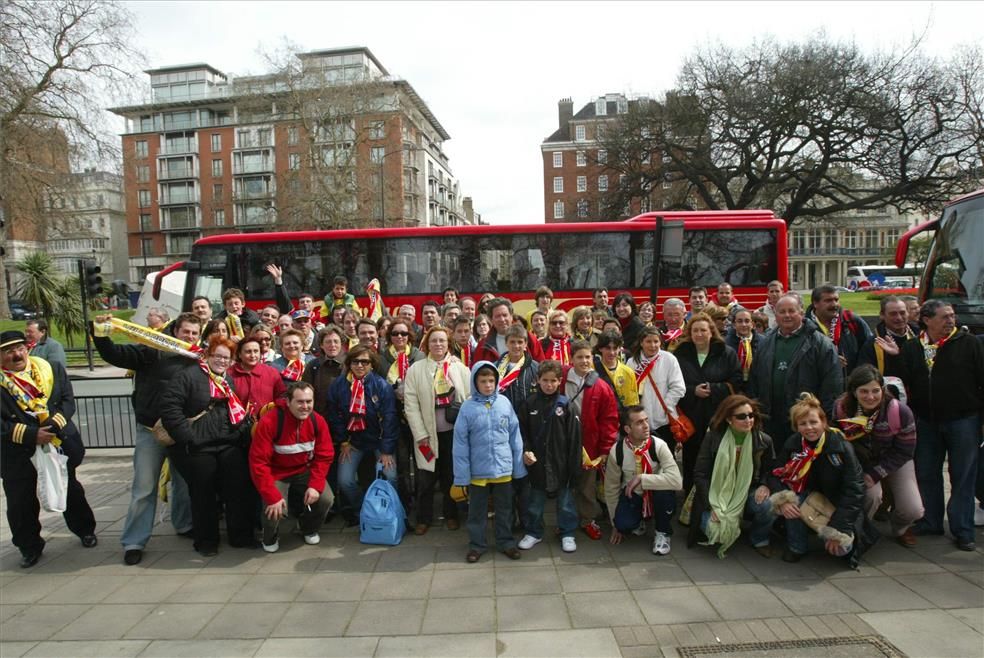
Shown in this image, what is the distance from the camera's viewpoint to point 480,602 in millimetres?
4012

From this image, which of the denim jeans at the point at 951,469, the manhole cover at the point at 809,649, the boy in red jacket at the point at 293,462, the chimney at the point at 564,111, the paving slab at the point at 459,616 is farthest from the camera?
the chimney at the point at 564,111

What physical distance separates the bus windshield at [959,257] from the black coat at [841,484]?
12.9 ft

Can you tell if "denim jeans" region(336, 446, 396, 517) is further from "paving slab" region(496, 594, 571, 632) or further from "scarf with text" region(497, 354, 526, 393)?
"paving slab" region(496, 594, 571, 632)

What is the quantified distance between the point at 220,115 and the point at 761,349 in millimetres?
79737

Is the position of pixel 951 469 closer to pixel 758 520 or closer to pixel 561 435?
pixel 758 520

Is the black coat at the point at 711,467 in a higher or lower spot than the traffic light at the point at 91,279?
lower

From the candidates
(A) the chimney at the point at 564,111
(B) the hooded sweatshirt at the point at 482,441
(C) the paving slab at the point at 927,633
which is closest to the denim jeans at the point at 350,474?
(B) the hooded sweatshirt at the point at 482,441

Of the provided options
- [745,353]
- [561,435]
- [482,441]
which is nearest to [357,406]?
[482,441]

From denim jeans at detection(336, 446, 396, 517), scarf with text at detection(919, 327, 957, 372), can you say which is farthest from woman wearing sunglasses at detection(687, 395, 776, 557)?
denim jeans at detection(336, 446, 396, 517)

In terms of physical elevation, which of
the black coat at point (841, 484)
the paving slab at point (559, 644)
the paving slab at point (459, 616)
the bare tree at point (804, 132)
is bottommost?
the paving slab at point (459, 616)

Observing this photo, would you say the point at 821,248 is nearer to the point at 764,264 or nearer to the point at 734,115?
the point at 734,115

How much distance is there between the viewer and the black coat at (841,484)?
434 centimetres

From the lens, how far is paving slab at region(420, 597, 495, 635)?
145 inches

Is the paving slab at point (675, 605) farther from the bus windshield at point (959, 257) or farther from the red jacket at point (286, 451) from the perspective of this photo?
the bus windshield at point (959, 257)
